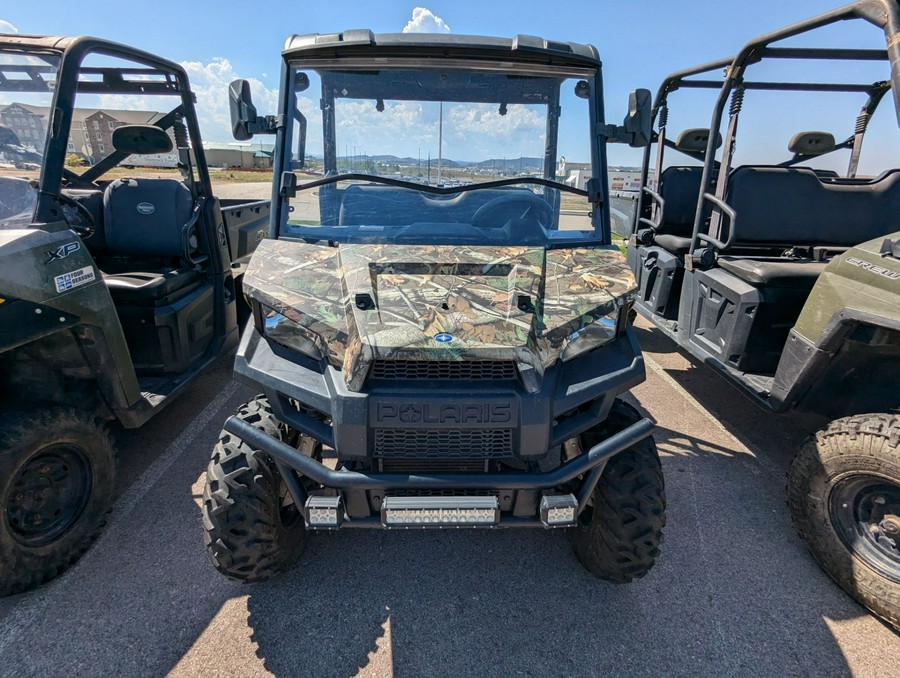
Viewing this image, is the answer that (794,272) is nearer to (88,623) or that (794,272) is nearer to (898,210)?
(898,210)

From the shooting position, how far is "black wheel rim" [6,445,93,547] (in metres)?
2.37

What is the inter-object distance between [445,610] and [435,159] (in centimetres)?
236

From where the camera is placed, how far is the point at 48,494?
8.22 ft

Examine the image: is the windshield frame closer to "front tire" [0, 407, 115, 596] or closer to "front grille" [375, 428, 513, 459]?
"front grille" [375, 428, 513, 459]

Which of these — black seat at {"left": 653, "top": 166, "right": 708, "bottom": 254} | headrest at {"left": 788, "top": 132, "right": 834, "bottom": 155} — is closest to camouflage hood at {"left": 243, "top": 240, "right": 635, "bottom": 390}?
black seat at {"left": 653, "top": 166, "right": 708, "bottom": 254}

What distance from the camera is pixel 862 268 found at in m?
2.68

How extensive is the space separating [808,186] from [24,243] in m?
5.46

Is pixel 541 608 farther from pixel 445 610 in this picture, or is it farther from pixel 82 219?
pixel 82 219

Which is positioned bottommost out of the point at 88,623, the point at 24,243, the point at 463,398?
the point at 88,623

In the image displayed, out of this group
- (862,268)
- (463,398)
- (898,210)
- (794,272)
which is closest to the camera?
(463,398)

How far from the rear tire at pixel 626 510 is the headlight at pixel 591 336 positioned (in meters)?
0.41

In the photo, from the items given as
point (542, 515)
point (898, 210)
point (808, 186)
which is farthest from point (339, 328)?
point (898, 210)

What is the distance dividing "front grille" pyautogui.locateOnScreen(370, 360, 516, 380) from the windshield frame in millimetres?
1018

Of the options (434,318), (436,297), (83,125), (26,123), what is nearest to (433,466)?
(434,318)
